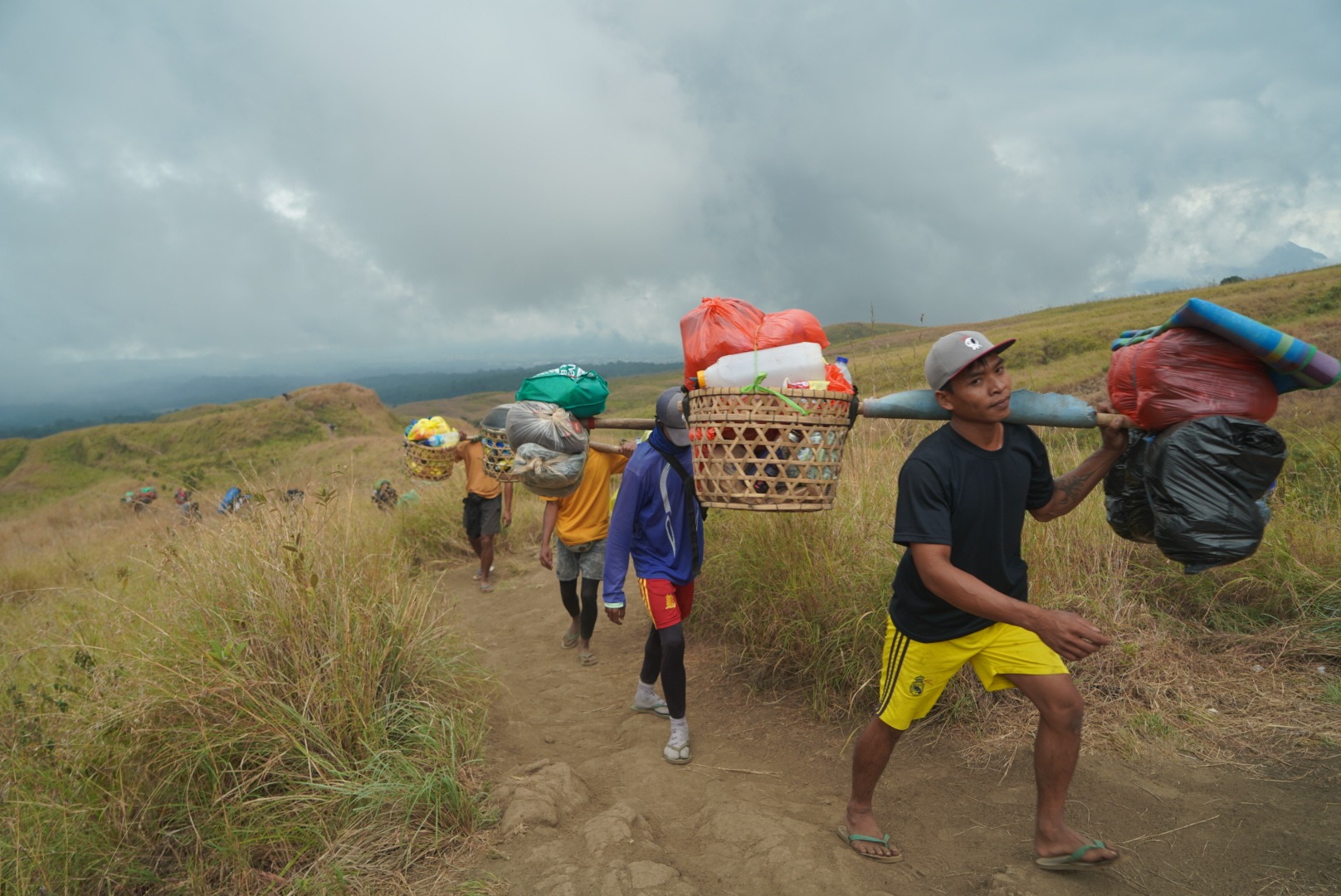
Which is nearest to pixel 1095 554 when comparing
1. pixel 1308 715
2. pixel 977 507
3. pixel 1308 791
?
pixel 1308 715

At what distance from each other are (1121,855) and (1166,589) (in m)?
2.18

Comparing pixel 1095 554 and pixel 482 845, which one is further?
pixel 1095 554

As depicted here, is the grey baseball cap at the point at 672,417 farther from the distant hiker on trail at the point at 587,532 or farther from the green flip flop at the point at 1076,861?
the green flip flop at the point at 1076,861

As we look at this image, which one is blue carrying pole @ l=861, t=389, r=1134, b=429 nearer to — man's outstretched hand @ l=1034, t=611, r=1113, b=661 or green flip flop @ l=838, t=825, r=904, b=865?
man's outstretched hand @ l=1034, t=611, r=1113, b=661

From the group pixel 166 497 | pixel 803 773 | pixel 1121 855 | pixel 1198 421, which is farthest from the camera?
pixel 166 497

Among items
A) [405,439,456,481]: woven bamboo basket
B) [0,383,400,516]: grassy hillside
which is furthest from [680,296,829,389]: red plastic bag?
[0,383,400,516]: grassy hillside

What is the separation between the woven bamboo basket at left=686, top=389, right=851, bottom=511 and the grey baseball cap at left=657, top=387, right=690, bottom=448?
1028 millimetres

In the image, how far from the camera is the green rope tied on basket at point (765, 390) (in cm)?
245

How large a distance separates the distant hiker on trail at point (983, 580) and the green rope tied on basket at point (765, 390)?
1.33ft

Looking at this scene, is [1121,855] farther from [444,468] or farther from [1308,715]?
[444,468]

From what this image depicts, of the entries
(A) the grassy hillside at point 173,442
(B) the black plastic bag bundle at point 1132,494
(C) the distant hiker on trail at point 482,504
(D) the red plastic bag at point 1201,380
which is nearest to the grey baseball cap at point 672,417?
(B) the black plastic bag bundle at point 1132,494

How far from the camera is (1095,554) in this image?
14.5 ft

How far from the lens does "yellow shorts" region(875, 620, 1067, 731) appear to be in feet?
8.32

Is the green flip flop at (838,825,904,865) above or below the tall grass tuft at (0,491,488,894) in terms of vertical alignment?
below
